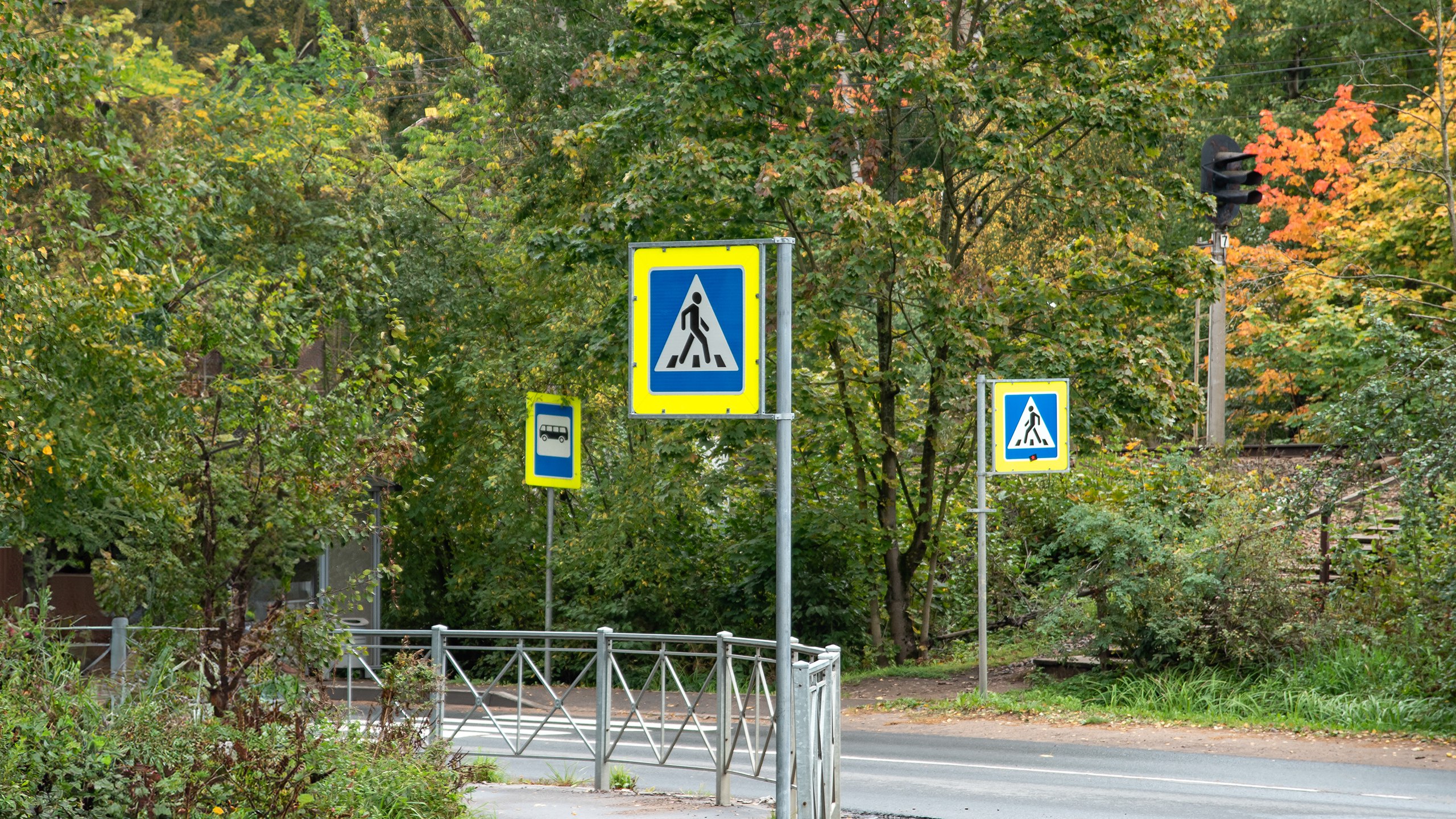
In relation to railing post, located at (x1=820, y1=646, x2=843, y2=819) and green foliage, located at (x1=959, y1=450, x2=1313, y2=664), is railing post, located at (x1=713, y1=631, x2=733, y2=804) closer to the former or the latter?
railing post, located at (x1=820, y1=646, x2=843, y2=819)

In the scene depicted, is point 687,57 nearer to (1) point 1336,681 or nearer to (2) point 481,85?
(2) point 481,85

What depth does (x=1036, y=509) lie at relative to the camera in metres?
21.0

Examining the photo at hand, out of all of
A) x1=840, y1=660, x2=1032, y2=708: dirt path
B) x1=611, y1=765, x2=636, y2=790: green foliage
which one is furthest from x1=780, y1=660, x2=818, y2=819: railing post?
x1=840, y1=660, x2=1032, y2=708: dirt path

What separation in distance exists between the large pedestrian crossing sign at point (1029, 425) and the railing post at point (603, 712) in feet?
17.9

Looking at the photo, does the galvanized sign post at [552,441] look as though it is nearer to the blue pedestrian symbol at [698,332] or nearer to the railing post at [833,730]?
the railing post at [833,730]

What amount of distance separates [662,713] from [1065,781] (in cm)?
334

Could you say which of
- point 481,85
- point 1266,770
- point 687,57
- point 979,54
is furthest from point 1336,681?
point 481,85

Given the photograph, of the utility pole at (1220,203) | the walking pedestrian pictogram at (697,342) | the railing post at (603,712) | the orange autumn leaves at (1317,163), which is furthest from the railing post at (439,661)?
the orange autumn leaves at (1317,163)

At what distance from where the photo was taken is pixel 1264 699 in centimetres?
1496

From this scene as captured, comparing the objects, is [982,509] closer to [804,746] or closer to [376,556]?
[804,746]

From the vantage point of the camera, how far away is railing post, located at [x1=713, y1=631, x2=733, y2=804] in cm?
978

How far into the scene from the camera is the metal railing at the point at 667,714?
788cm

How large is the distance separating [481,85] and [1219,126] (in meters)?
20.1

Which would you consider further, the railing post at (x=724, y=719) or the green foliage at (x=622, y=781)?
the green foliage at (x=622, y=781)
